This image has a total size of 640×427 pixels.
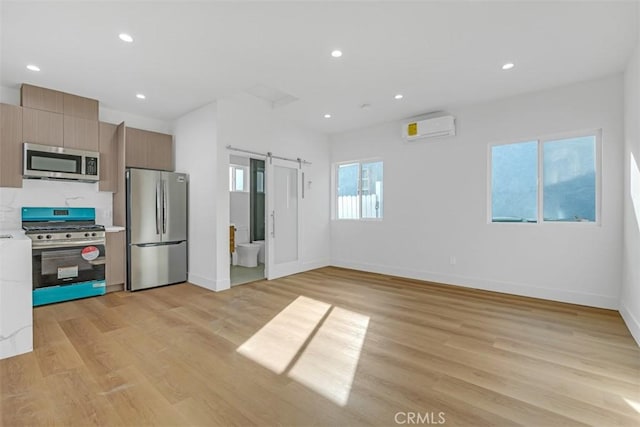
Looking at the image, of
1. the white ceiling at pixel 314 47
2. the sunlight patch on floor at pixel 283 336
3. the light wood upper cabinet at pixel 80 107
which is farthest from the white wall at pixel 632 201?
the light wood upper cabinet at pixel 80 107

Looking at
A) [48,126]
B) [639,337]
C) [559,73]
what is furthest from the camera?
[48,126]

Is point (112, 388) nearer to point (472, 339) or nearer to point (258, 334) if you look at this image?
point (258, 334)

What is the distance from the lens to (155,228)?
455 centimetres

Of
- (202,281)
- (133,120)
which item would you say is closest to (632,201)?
(202,281)

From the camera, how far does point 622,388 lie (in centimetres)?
197

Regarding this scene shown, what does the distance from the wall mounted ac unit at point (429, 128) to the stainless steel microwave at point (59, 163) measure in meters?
4.87

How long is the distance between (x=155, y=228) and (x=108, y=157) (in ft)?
4.13

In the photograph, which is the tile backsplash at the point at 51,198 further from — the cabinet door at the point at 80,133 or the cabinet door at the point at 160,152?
the cabinet door at the point at 160,152

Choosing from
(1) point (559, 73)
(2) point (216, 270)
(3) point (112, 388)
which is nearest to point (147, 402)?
(3) point (112, 388)

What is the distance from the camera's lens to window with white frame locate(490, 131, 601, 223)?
12.3 feet

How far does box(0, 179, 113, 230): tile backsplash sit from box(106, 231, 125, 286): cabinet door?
449 millimetres

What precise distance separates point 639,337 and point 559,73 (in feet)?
9.50

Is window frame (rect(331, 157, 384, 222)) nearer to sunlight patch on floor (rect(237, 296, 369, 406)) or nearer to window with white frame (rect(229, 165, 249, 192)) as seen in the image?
window with white frame (rect(229, 165, 249, 192))

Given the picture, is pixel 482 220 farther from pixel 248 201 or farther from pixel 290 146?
pixel 248 201
